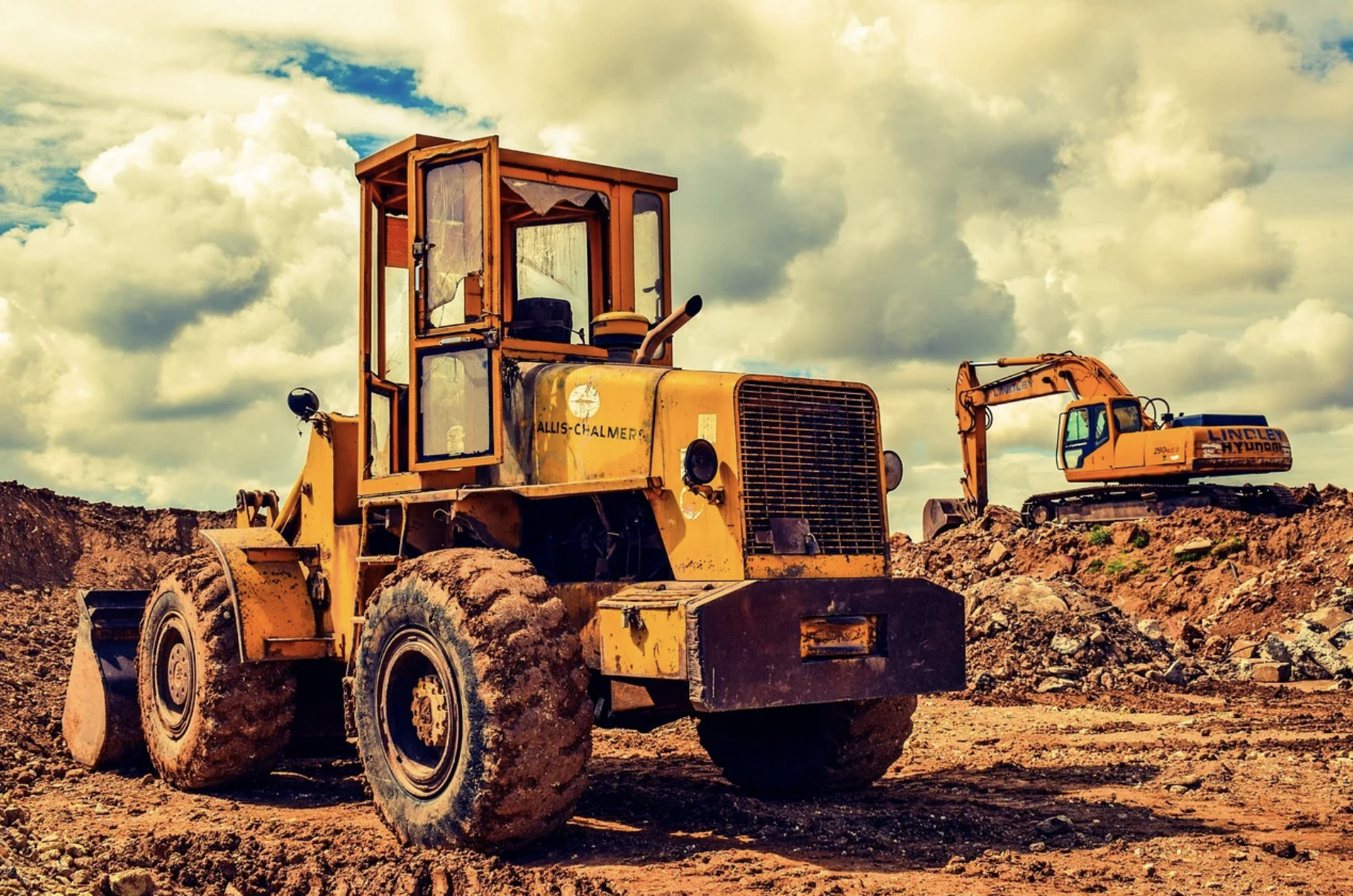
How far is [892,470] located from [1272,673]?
11.2 m

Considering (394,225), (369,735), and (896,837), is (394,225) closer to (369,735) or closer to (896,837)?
(369,735)

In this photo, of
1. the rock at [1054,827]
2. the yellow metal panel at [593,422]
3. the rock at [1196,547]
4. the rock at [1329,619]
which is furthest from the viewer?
the rock at [1196,547]

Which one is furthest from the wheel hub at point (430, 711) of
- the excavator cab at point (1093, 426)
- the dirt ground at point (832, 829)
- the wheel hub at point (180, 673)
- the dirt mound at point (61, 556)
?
the excavator cab at point (1093, 426)

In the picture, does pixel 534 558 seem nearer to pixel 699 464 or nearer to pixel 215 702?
pixel 699 464

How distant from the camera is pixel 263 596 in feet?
30.3

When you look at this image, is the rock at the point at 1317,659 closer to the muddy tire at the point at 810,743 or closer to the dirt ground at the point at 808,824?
the dirt ground at the point at 808,824

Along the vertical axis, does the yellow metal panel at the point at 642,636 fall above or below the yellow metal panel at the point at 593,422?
below

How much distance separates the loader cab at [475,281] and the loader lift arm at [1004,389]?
72.8ft

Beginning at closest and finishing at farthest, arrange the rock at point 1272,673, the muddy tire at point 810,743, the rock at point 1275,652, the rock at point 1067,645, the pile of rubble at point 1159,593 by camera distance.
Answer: the muddy tire at point 810,743, the rock at point 1067,645, the pile of rubble at point 1159,593, the rock at point 1272,673, the rock at point 1275,652

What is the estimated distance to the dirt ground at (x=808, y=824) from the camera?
6.60 m

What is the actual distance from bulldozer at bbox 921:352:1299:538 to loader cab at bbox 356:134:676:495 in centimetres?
2075

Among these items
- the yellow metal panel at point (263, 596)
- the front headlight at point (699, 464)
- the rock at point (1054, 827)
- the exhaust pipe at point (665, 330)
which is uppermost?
the exhaust pipe at point (665, 330)

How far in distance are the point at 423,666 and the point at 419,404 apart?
1658 mm

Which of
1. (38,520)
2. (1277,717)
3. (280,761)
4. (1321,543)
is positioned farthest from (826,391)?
(38,520)
